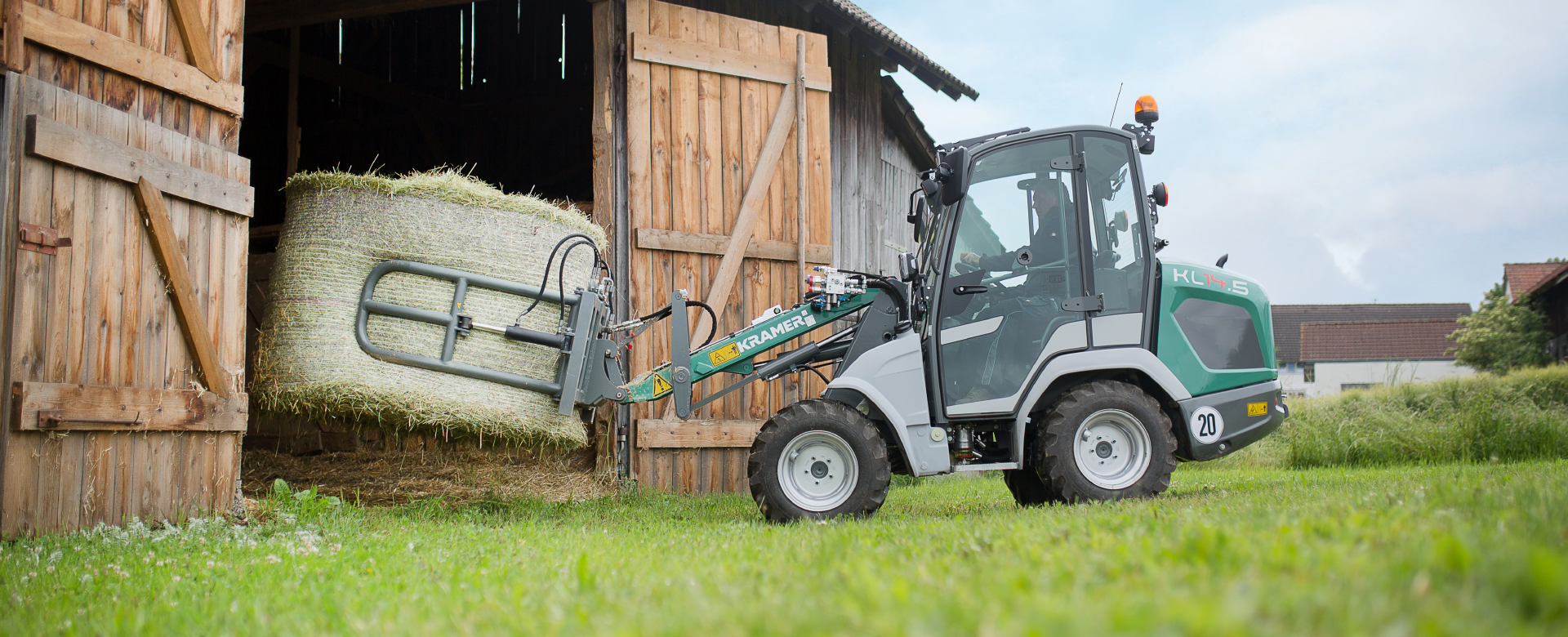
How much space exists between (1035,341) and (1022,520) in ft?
5.94

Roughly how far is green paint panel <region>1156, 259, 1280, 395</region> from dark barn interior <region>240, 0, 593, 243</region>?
874cm

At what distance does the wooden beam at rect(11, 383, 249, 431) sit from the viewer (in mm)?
4281

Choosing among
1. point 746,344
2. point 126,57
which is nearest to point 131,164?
point 126,57

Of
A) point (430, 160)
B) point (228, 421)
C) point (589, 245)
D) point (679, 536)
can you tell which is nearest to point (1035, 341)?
point (679, 536)

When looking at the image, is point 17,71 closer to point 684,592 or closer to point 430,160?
point 684,592

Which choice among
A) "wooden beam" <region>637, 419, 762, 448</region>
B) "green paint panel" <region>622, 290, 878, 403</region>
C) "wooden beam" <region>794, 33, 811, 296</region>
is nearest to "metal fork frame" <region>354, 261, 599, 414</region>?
"green paint panel" <region>622, 290, 878, 403</region>

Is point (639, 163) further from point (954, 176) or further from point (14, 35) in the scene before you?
point (14, 35)

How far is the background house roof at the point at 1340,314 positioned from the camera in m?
40.0

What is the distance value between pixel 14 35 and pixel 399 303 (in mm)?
2058

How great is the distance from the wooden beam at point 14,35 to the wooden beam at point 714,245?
12.3ft

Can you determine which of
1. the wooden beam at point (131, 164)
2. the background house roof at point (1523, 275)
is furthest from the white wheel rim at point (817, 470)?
the background house roof at point (1523, 275)

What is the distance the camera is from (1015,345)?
17.6ft

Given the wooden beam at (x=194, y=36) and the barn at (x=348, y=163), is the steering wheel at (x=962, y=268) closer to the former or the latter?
the barn at (x=348, y=163)

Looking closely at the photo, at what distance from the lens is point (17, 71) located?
168 inches
